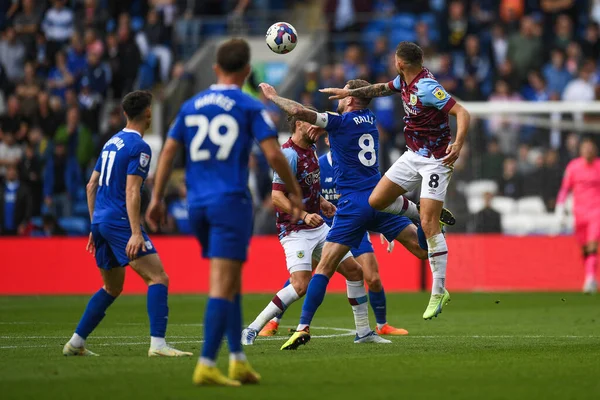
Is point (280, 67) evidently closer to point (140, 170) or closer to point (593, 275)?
point (593, 275)

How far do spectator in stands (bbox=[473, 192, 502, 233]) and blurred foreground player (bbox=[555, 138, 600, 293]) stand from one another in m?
1.22

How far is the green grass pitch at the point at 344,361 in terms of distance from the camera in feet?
24.4

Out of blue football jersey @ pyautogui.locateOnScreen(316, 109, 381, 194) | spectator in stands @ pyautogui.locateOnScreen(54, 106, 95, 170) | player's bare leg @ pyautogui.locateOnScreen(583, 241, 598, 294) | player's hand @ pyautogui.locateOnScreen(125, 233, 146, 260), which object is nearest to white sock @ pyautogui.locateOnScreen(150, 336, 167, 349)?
player's hand @ pyautogui.locateOnScreen(125, 233, 146, 260)

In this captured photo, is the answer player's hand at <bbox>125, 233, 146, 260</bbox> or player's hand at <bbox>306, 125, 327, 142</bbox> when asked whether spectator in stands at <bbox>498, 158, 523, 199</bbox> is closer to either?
player's hand at <bbox>306, 125, 327, 142</bbox>

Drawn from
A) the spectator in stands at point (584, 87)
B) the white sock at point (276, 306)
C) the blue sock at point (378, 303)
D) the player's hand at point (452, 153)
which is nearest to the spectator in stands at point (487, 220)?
the spectator in stands at point (584, 87)

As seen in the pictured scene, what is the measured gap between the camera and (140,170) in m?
9.70

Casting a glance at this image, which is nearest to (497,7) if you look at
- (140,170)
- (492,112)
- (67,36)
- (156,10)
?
(492,112)

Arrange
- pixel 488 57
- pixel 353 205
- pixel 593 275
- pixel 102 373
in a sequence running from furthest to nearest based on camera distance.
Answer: pixel 488 57 → pixel 593 275 → pixel 353 205 → pixel 102 373

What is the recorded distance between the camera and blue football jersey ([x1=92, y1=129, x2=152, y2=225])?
9.76 m

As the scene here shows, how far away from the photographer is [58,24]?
28.1 meters

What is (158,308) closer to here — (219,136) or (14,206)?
(219,136)

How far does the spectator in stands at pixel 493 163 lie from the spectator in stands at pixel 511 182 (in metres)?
0.11

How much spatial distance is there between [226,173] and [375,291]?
5079mm

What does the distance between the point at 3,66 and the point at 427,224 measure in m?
18.7
